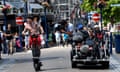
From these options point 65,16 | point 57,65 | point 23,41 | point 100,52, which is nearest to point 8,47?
point 23,41

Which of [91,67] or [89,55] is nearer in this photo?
[89,55]

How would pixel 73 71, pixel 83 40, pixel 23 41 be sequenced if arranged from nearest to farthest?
pixel 73 71 < pixel 83 40 < pixel 23 41

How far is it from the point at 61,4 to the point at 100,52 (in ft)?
277

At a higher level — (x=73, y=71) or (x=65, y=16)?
(x=73, y=71)

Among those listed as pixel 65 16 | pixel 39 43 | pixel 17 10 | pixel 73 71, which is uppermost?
pixel 39 43

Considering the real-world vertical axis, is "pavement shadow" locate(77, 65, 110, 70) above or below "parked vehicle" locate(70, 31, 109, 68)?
below

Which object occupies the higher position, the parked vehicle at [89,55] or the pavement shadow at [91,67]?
the parked vehicle at [89,55]

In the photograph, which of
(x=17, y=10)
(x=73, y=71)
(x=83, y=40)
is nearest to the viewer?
(x=73, y=71)

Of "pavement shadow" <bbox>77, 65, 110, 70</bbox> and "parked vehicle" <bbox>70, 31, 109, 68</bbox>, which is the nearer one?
"parked vehicle" <bbox>70, 31, 109, 68</bbox>

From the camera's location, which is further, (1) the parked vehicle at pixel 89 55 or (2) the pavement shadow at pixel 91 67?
(2) the pavement shadow at pixel 91 67

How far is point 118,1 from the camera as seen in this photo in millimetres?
40469

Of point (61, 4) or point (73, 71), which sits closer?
point (73, 71)

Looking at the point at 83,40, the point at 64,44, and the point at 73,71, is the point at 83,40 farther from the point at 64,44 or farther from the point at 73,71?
the point at 64,44

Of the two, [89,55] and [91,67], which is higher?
[89,55]
